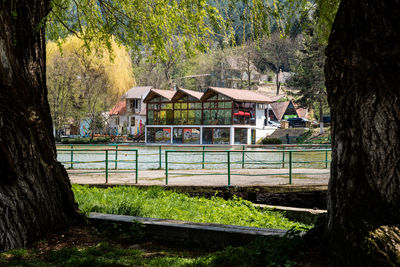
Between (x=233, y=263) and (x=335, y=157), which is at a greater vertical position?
(x=335, y=157)

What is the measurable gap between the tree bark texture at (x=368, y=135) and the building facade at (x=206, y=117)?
43934 mm

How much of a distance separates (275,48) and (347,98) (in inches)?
3351

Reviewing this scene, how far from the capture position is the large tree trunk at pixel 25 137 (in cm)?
455

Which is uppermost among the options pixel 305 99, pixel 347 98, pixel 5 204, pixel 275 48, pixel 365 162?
pixel 275 48

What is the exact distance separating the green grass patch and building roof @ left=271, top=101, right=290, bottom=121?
63.4m

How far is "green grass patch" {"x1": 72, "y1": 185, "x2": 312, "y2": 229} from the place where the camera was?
6.96 metres

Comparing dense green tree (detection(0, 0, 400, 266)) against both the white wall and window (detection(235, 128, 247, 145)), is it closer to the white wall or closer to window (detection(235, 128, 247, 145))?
window (detection(235, 128, 247, 145))

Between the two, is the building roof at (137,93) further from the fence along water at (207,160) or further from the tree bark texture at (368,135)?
the tree bark texture at (368,135)

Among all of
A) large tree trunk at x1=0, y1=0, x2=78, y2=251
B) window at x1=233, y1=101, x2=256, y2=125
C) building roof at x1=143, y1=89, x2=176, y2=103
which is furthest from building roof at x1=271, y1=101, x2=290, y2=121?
large tree trunk at x1=0, y1=0, x2=78, y2=251

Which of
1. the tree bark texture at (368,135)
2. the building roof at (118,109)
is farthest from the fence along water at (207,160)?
the building roof at (118,109)

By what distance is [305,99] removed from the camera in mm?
Answer: 47781

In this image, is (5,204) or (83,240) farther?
(83,240)

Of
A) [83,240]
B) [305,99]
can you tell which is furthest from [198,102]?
[83,240]

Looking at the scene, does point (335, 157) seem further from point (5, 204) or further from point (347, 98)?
point (5, 204)
